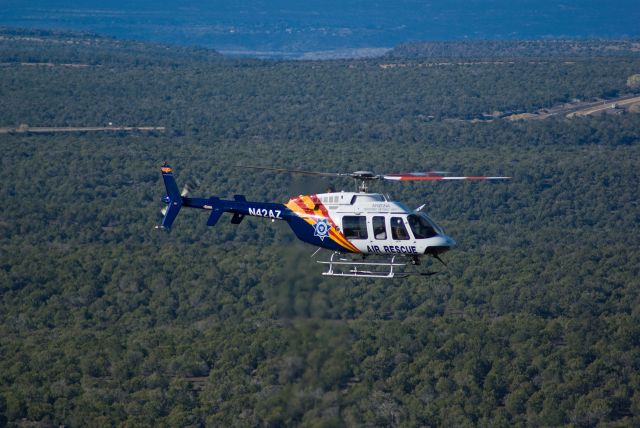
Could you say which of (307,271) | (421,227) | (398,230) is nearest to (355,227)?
(398,230)

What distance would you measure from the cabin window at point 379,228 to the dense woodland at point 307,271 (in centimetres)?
282

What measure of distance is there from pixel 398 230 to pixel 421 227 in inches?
25.5

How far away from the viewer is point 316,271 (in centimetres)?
4950

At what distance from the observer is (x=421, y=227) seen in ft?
145

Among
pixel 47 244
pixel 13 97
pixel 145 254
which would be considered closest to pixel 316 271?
pixel 145 254

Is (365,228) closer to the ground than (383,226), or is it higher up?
closer to the ground

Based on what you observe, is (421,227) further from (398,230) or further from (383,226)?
(383,226)

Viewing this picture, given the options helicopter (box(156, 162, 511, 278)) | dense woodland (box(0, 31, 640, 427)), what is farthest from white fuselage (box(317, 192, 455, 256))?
dense woodland (box(0, 31, 640, 427))

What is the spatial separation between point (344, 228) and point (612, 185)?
78.8 metres

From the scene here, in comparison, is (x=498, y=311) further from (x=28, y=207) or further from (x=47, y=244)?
(x=28, y=207)

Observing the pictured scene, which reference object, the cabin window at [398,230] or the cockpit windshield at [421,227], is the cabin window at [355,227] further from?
the cockpit windshield at [421,227]

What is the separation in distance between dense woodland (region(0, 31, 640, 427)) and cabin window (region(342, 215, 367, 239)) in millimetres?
2271

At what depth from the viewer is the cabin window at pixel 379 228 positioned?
146 ft

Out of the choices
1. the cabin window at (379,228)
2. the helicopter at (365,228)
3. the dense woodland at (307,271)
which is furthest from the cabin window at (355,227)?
the dense woodland at (307,271)
